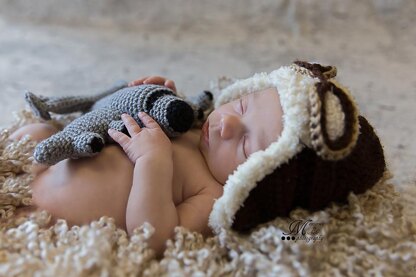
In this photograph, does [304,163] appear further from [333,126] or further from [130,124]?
[130,124]

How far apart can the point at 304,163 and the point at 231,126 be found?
0.49ft

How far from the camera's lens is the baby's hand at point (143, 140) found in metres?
0.95

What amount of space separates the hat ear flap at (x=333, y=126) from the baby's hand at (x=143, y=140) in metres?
0.26

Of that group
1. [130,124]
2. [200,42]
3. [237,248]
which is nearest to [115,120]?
[130,124]

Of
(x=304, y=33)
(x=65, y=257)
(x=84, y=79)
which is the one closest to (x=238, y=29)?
(x=304, y=33)

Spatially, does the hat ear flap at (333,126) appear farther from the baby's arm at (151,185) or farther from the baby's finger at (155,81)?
the baby's finger at (155,81)

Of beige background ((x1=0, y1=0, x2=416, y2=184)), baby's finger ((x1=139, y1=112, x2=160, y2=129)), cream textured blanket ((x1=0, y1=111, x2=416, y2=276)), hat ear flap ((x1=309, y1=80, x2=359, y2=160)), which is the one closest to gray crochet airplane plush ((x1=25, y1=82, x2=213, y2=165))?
baby's finger ((x1=139, y1=112, x2=160, y2=129))

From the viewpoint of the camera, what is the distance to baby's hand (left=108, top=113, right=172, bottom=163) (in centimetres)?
95

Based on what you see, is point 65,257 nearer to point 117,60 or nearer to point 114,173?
point 114,173

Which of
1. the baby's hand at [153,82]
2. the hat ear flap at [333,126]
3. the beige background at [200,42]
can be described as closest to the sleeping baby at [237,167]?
the hat ear flap at [333,126]

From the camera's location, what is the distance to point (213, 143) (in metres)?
1.02

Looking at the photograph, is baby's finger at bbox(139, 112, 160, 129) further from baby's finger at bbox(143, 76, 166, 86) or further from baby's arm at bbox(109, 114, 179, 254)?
baby's finger at bbox(143, 76, 166, 86)

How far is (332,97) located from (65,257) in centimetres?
48

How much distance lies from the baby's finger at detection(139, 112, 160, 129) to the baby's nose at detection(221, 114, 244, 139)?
12 cm
